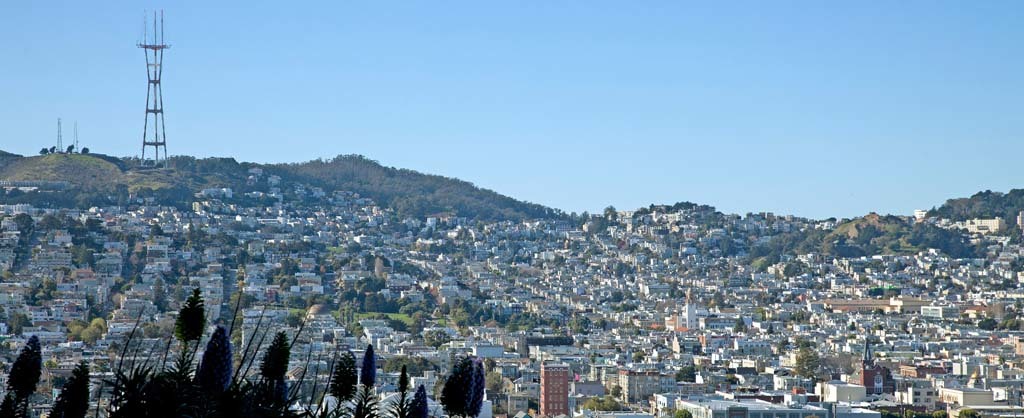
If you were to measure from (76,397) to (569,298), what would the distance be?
86815 mm

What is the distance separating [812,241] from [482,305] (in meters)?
37.1

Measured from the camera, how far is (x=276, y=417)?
355 inches

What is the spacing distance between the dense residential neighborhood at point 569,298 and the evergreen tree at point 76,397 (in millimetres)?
17707

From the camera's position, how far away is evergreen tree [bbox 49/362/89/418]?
28.9ft

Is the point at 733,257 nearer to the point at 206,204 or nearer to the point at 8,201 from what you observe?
the point at 206,204

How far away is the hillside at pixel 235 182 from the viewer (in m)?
99.6

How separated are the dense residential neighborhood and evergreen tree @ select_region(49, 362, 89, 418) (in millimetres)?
17707

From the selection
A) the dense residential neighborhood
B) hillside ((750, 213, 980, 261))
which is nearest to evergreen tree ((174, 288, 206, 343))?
the dense residential neighborhood

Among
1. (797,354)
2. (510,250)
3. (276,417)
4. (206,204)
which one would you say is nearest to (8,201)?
(206,204)

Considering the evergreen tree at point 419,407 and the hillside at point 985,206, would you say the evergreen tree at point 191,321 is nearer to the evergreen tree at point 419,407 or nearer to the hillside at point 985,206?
the evergreen tree at point 419,407

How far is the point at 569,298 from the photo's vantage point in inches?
3760

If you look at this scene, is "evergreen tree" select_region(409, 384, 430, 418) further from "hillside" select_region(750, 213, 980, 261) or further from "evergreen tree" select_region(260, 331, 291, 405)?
"hillside" select_region(750, 213, 980, 261)

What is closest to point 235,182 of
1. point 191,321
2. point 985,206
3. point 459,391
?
point 985,206

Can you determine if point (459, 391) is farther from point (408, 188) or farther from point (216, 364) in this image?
point (408, 188)
